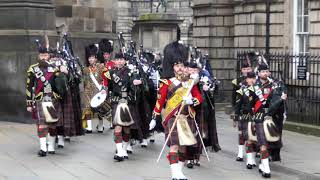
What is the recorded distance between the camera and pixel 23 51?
54.8 ft

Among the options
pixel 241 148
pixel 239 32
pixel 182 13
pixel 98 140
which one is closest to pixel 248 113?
pixel 241 148

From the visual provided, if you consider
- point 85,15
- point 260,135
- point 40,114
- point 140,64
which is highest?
point 85,15

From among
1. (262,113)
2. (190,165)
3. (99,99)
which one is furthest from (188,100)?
(99,99)

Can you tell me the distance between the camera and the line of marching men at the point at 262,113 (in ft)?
36.0

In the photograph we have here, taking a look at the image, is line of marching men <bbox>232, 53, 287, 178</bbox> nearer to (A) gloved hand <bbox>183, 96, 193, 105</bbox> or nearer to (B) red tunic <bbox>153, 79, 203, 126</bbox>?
(B) red tunic <bbox>153, 79, 203, 126</bbox>

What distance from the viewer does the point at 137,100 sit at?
504 inches

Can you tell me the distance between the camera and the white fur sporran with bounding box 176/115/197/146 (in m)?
9.83

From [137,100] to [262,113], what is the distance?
107 inches

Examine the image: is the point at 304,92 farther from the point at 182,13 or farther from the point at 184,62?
the point at 182,13

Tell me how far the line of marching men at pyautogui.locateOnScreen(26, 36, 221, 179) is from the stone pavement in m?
0.31

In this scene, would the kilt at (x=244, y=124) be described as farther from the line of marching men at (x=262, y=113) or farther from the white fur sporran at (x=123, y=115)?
the white fur sporran at (x=123, y=115)

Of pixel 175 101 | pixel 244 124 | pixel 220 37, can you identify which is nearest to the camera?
pixel 175 101

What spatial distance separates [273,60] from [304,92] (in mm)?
1267

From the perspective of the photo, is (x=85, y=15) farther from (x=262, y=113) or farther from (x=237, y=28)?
(x=262, y=113)
